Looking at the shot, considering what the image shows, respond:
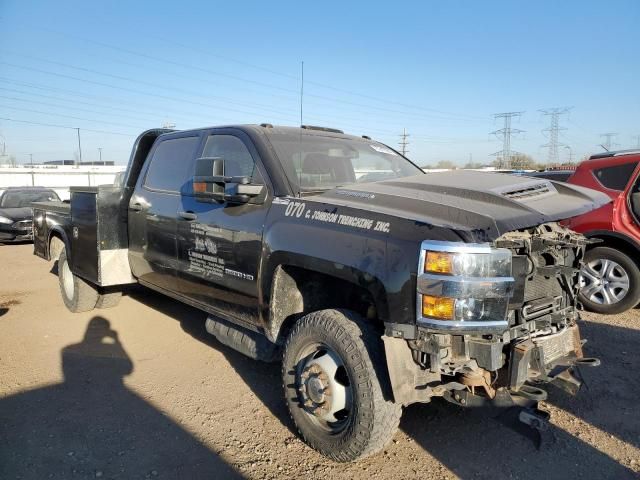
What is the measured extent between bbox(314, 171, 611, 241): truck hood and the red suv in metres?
2.48

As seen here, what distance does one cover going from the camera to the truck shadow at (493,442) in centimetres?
285

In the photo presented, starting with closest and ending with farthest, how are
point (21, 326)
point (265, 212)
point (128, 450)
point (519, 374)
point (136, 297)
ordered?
point (519, 374) < point (128, 450) < point (265, 212) < point (21, 326) < point (136, 297)

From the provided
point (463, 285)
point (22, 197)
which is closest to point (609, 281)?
point (463, 285)

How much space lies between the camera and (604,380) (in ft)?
13.2

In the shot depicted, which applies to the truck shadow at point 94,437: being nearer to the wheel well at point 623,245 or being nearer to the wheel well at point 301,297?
the wheel well at point 301,297

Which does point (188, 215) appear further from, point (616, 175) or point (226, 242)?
point (616, 175)

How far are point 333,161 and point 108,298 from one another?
3.75m

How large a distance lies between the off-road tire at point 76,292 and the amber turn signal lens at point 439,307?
4741 millimetres

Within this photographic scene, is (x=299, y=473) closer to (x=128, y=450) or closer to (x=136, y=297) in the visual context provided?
(x=128, y=450)

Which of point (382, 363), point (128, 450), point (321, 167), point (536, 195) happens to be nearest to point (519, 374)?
point (382, 363)

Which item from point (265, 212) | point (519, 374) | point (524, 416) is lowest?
point (524, 416)

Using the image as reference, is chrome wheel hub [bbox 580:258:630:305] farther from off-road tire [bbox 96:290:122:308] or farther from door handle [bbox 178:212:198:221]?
off-road tire [bbox 96:290:122:308]

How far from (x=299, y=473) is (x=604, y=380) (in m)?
2.72

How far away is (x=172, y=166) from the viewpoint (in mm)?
4594
